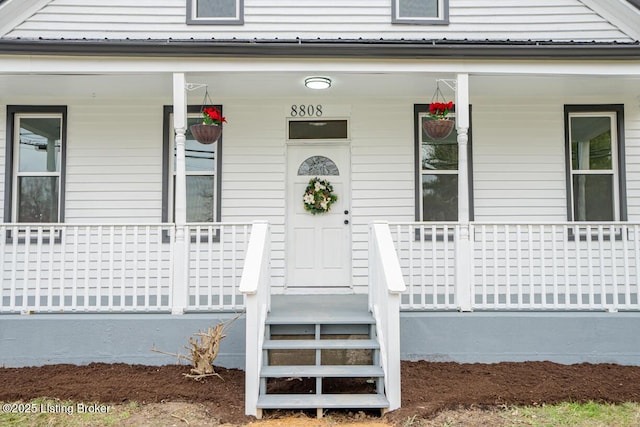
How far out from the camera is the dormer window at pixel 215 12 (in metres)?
6.50

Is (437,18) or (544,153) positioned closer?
(544,153)

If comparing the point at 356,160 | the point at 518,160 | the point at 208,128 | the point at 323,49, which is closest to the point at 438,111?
the point at 356,160

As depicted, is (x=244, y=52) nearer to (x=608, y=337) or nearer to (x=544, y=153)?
(x=544, y=153)

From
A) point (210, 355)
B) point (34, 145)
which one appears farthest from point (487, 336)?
point (34, 145)

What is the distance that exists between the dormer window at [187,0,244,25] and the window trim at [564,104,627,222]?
4.64 m

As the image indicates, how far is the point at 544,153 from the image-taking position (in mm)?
6180

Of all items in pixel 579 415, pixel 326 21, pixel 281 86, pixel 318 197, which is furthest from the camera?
pixel 326 21

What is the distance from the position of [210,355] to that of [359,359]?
136cm

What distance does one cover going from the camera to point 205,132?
536 centimetres

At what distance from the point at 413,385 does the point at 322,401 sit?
2.94 ft

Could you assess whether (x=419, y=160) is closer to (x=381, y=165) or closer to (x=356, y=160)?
(x=381, y=165)

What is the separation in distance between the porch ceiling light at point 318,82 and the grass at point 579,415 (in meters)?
3.78

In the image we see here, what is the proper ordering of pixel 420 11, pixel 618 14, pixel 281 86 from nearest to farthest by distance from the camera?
1. pixel 281 86
2. pixel 618 14
3. pixel 420 11

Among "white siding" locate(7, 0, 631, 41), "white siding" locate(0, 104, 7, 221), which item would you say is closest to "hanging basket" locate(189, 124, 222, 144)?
"white siding" locate(7, 0, 631, 41)
